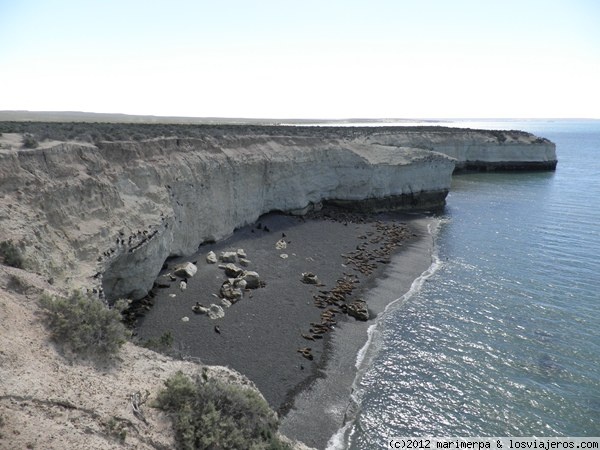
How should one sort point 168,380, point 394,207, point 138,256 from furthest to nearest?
point 394,207, point 138,256, point 168,380

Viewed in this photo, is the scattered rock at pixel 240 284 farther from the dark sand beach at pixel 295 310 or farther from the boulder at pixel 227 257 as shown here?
the boulder at pixel 227 257

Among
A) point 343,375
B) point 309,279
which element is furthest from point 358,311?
point 343,375

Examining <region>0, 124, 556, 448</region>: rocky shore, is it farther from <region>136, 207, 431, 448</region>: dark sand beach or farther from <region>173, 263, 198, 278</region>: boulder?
<region>173, 263, 198, 278</region>: boulder

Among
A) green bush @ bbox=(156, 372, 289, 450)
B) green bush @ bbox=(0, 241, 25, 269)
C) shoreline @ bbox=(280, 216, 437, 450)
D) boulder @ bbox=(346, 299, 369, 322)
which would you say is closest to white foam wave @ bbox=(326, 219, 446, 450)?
shoreline @ bbox=(280, 216, 437, 450)

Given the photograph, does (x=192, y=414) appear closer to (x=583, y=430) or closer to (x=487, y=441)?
(x=487, y=441)

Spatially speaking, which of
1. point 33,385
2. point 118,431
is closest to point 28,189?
point 33,385

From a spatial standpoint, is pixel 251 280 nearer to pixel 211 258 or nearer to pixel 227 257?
pixel 227 257
